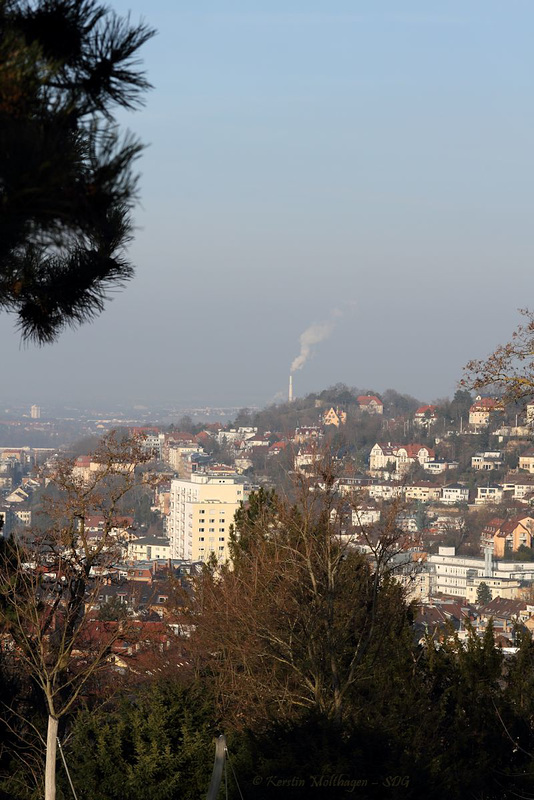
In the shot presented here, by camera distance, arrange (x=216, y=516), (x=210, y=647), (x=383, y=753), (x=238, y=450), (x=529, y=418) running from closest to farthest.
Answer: (x=383, y=753) < (x=529, y=418) < (x=210, y=647) < (x=216, y=516) < (x=238, y=450)

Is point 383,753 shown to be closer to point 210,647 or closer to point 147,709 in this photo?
point 147,709

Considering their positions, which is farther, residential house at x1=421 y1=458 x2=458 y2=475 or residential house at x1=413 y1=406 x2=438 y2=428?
residential house at x1=413 y1=406 x2=438 y2=428

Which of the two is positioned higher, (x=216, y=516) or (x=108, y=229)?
(x=108, y=229)

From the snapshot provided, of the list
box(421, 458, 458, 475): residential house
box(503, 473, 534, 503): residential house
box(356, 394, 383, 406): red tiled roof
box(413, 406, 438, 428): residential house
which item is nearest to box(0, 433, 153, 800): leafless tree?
box(503, 473, 534, 503): residential house

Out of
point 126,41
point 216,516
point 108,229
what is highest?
point 126,41

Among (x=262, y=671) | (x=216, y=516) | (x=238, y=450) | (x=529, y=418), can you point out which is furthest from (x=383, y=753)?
(x=238, y=450)

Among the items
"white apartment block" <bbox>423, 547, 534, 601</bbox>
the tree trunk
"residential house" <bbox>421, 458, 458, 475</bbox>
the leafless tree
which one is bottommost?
"white apartment block" <bbox>423, 547, 534, 601</bbox>

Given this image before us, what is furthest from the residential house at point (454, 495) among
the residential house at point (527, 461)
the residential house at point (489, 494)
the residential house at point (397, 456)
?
the residential house at point (397, 456)

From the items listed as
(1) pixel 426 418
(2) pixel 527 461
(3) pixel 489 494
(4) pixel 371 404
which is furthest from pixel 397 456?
(4) pixel 371 404

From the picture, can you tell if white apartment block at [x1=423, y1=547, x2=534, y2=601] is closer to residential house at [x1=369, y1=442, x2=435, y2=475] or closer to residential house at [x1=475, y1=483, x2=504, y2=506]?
residential house at [x1=475, y1=483, x2=504, y2=506]
